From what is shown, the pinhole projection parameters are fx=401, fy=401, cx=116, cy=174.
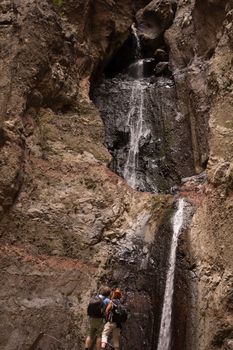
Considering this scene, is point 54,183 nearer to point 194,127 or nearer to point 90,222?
point 90,222

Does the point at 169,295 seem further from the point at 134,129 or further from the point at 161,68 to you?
the point at 161,68

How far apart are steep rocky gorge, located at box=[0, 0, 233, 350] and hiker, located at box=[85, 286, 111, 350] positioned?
159 cm

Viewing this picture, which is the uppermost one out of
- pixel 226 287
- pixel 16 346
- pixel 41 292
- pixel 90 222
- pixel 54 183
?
pixel 54 183

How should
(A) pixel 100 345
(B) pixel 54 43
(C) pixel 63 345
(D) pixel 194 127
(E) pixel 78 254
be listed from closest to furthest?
(A) pixel 100 345 < (C) pixel 63 345 < (E) pixel 78 254 < (B) pixel 54 43 < (D) pixel 194 127

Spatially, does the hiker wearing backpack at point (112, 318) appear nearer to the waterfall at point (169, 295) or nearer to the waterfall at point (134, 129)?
the waterfall at point (169, 295)

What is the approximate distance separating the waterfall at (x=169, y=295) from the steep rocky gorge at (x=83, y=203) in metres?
0.18

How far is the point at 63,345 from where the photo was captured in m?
10.8

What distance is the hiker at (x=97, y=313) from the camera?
9.16 m

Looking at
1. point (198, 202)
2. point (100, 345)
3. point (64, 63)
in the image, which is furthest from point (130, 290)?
point (64, 63)

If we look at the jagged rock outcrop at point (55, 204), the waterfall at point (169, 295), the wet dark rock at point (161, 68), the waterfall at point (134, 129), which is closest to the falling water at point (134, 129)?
the waterfall at point (134, 129)

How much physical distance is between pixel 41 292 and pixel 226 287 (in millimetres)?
5141

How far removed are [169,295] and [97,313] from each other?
122 inches

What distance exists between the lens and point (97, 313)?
9.20 metres

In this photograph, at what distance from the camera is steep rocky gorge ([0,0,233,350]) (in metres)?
11.0
